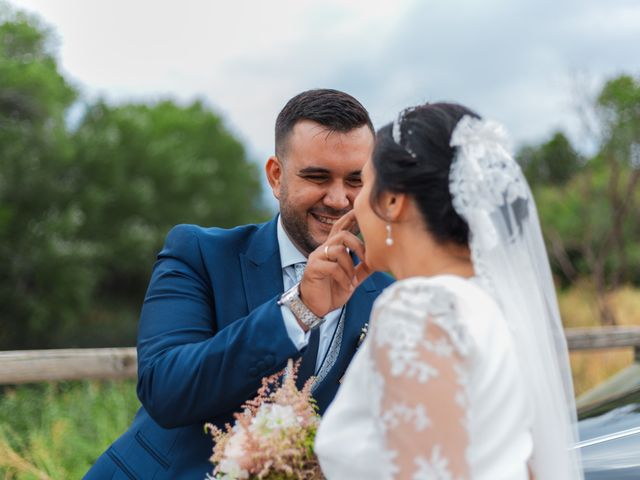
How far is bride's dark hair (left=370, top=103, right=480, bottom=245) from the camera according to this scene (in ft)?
6.23

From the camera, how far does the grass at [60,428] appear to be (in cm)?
536

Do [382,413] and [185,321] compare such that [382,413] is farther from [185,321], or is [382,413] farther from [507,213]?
[185,321]

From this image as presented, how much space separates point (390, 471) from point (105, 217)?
57.6 ft

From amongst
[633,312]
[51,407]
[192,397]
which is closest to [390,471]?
[192,397]

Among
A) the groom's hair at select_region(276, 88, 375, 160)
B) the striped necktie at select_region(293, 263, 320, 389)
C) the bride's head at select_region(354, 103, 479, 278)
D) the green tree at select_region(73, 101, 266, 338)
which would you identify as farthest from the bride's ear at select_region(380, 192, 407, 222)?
the green tree at select_region(73, 101, 266, 338)

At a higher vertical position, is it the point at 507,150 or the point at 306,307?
the point at 507,150

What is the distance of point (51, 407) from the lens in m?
6.75

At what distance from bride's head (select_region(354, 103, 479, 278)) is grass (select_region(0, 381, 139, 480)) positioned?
396 cm

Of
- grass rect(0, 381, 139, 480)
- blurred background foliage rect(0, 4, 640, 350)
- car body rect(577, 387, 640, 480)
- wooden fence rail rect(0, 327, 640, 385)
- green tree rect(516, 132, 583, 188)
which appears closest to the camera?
car body rect(577, 387, 640, 480)

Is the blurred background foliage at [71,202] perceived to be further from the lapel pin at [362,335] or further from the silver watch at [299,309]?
the silver watch at [299,309]

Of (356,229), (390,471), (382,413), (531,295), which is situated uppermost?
(356,229)

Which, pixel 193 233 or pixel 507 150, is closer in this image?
pixel 507 150

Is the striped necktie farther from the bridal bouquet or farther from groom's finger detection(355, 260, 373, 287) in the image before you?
the bridal bouquet

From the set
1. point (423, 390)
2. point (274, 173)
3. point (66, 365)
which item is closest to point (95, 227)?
point (66, 365)
